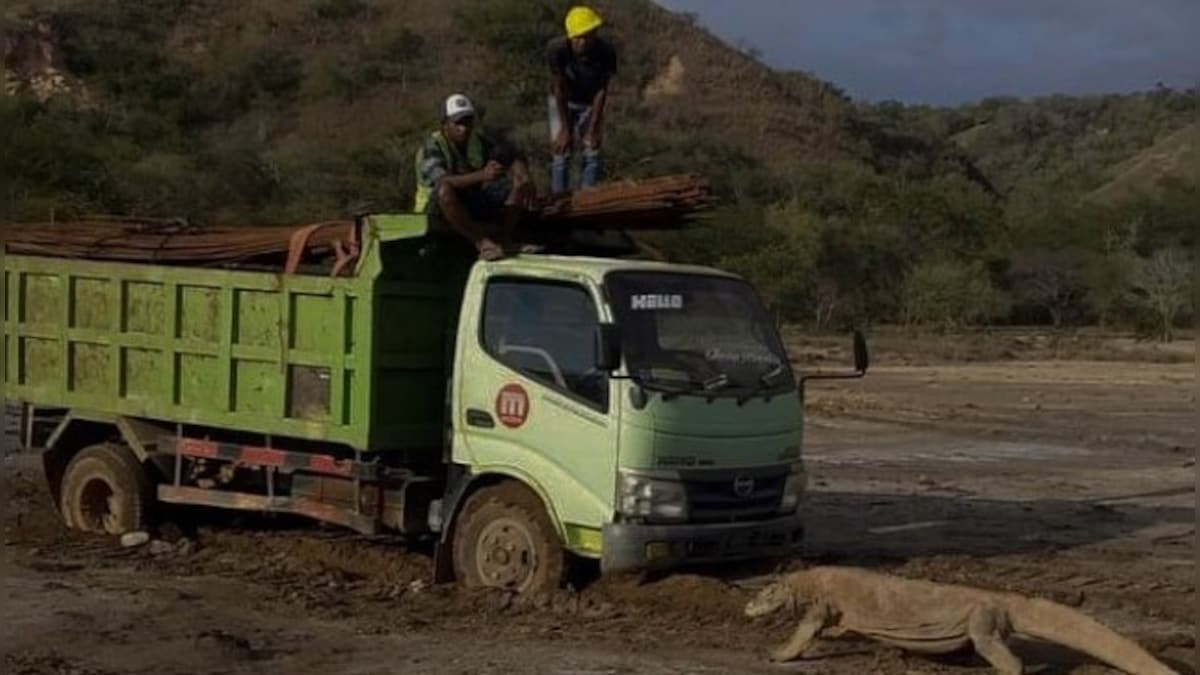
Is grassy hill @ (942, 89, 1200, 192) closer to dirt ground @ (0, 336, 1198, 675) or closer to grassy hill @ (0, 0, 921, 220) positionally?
grassy hill @ (0, 0, 921, 220)

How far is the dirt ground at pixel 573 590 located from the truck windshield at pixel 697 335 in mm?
1204

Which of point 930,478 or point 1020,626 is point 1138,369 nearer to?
point 930,478

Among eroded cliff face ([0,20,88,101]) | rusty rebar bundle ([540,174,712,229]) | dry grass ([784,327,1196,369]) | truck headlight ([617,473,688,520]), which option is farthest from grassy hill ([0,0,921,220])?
truck headlight ([617,473,688,520])

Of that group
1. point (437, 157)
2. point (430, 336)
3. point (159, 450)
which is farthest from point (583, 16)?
point (159, 450)

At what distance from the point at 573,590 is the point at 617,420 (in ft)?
3.67

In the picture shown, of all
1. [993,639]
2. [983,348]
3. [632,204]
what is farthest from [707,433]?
[983,348]

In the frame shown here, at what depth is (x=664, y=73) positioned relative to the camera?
83375mm

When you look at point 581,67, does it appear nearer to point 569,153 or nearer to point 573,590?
point 569,153

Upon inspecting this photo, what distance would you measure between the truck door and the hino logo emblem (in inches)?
32.0

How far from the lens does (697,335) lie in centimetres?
1190

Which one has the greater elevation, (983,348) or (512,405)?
(512,405)

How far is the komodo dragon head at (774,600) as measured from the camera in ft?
35.5

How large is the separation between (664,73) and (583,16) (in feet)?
229

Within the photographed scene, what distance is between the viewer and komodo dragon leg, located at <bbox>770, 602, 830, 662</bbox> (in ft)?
34.3
